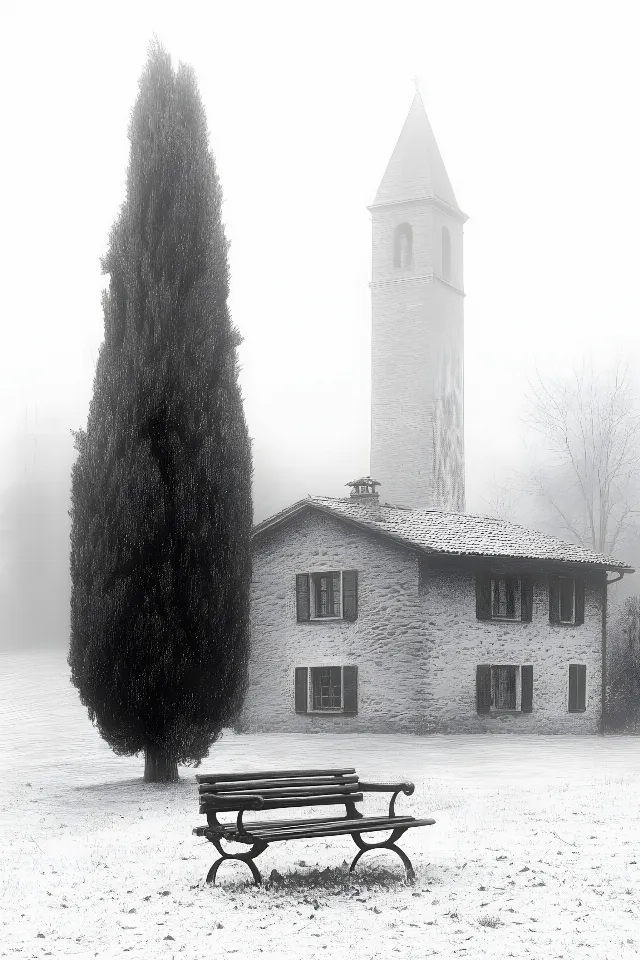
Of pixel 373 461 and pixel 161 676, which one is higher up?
pixel 373 461

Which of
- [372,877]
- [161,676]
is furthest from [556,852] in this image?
[161,676]

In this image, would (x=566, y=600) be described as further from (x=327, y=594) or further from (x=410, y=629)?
(x=327, y=594)

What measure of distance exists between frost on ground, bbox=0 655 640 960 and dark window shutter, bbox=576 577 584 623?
13.3 metres

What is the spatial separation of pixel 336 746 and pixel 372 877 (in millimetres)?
16076

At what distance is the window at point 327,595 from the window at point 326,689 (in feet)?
4.14

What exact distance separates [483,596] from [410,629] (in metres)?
2.23

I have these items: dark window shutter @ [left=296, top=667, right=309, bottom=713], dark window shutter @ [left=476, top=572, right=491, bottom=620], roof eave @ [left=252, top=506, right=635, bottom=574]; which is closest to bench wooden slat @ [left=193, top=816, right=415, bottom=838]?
roof eave @ [left=252, top=506, right=635, bottom=574]

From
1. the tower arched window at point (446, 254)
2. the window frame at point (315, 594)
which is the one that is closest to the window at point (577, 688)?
the window frame at point (315, 594)

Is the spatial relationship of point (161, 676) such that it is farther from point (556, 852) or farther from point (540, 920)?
point (540, 920)

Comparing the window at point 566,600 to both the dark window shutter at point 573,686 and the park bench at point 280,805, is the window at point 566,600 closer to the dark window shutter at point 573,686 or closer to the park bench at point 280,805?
the dark window shutter at point 573,686

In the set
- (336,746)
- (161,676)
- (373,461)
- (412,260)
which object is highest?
(412,260)

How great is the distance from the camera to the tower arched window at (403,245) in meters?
52.5

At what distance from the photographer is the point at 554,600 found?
31.3 meters

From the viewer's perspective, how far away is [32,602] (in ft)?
202
